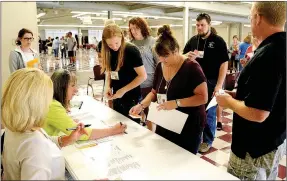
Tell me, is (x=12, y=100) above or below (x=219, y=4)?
below

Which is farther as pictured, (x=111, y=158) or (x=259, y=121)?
(x=111, y=158)

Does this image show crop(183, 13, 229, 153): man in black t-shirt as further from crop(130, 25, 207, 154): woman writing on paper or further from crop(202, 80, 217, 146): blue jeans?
crop(130, 25, 207, 154): woman writing on paper

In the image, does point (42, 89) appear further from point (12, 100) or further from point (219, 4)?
point (219, 4)

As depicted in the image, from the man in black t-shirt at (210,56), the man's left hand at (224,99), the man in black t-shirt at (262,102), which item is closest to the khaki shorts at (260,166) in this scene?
the man in black t-shirt at (262,102)

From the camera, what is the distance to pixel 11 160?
975mm

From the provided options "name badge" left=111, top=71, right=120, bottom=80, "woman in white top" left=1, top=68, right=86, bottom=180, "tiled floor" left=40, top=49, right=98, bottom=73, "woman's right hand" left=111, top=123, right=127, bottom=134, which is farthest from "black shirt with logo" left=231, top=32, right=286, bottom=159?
"tiled floor" left=40, top=49, right=98, bottom=73

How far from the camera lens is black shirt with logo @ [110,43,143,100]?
208 centimetres

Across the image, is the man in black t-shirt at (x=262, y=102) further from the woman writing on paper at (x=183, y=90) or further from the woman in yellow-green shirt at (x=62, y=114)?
the woman in yellow-green shirt at (x=62, y=114)

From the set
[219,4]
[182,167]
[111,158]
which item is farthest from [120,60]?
[219,4]

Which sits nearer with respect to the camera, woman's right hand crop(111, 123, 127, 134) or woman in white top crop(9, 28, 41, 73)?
woman's right hand crop(111, 123, 127, 134)

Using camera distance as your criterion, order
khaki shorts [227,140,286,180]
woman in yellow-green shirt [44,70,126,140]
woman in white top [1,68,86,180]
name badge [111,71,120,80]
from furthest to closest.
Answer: name badge [111,71,120,80] → woman in yellow-green shirt [44,70,126,140] → khaki shorts [227,140,286,180] → woman in white top [1,68,86,180]

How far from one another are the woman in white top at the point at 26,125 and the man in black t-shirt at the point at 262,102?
0.86 meters

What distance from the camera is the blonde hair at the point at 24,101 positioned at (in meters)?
0.97

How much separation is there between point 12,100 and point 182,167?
0.77 m
